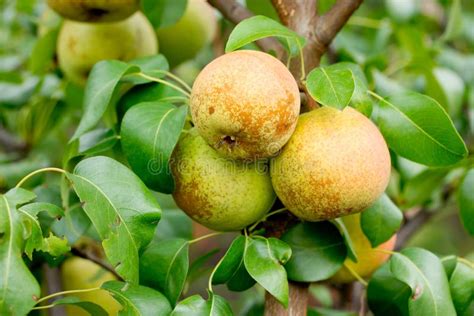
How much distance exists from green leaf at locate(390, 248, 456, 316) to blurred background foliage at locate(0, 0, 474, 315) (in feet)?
1.04

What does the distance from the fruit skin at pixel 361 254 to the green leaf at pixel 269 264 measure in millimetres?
249

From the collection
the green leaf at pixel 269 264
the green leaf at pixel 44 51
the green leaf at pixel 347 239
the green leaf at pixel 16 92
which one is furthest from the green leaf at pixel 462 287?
the green leaf at pixel 16 92

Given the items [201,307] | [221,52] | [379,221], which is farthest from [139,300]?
[221,52]

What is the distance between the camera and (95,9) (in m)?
1.37

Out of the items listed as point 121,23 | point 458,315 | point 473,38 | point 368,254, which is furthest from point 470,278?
point 473,38

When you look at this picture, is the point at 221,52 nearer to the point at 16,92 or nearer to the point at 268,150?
the point at 16,92

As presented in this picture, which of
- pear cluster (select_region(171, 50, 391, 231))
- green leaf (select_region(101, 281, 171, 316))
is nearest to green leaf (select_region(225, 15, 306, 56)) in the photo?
pear cluster (select_region(171, 50, 391, 231))

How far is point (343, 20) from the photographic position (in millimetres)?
1192

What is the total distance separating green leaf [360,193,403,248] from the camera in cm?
119

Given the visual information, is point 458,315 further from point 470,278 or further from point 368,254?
point 368,254

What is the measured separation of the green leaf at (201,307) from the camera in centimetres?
98

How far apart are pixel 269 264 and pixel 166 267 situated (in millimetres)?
186

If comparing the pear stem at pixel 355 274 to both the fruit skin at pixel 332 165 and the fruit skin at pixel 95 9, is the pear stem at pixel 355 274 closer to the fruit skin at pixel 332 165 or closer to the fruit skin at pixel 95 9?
the fruit skin at pixel 332 165

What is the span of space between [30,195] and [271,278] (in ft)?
1.08
